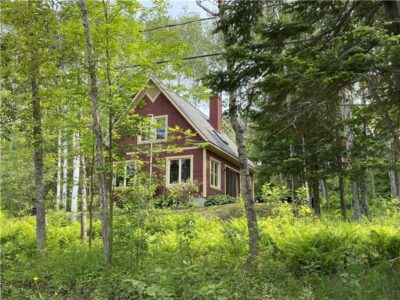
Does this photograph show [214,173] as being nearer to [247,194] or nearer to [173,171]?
[173,171]

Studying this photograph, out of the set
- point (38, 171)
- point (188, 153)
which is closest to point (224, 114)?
point (38, 171)

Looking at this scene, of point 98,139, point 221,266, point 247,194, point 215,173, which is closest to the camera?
point 221,266

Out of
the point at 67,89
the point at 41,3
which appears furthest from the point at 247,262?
the point at 41,3

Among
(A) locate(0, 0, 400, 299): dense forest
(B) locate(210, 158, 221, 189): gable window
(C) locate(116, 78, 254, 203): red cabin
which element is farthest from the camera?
(B) locate(210, 158, 221, 189): gable window

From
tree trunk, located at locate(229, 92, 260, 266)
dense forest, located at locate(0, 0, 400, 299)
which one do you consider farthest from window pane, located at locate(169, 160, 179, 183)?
tree trunk, located at locate(229, 92, 260, 266)

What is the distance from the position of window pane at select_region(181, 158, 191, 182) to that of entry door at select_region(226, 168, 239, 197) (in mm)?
3337

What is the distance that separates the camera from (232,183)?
2203cm

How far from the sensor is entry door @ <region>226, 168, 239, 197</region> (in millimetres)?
21438

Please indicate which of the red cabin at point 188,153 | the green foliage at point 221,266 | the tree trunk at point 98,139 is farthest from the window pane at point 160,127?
the green foliage at point 221,266

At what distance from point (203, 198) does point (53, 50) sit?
12109 mm

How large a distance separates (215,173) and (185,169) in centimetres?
190

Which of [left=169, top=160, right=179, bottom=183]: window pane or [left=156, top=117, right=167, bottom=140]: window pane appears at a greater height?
[left=156, top=117, right=167, bottom=140]: window pane

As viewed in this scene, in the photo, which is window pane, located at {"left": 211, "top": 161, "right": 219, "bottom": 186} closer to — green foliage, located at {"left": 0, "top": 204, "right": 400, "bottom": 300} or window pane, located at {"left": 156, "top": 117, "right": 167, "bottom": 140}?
window pane, located at {"left": 156, "top": 117, "right": 167, "bottom": 140}

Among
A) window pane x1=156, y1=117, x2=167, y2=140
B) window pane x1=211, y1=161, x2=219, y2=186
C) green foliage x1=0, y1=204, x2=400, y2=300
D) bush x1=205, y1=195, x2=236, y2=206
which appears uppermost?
window pane x1=156, y1=117, x2=167, y2=140
